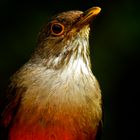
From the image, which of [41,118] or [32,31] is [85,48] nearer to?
[41,118]

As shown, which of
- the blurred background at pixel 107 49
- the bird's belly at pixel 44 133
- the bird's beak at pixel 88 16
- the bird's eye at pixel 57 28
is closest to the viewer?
the bird's belly at pixel 44 133

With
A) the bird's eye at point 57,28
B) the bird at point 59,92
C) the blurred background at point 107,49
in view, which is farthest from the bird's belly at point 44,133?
the blurred background at point 107,49

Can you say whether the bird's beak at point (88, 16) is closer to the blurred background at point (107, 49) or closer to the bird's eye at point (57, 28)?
the bird's eye at point (57, 28)

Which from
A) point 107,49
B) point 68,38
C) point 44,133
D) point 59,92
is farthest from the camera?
point 107,49

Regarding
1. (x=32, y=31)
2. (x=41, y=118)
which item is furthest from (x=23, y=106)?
(x=32, y=31)

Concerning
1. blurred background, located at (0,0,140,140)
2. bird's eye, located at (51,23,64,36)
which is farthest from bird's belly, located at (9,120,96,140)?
blurred background, located at (0,0,140,140)

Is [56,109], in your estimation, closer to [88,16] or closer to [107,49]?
[88,16]

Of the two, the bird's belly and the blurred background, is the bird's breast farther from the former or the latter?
the blurred background

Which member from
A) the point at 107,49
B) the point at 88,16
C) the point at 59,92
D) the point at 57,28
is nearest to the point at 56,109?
the point at 59,92
